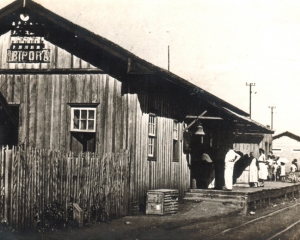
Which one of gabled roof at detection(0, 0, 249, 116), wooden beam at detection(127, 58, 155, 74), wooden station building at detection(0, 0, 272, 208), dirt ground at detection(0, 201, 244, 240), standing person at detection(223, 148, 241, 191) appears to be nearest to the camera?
dirt ground at detection(0, 201, 244, 240)

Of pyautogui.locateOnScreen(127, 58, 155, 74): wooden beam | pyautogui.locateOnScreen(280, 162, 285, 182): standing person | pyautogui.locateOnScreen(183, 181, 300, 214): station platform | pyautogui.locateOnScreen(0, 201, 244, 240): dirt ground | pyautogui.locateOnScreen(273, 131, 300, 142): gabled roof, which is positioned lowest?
pyautogui.locateOnScreen(0, 201, 244, 240): dirt ground

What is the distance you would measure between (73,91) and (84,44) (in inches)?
54.4

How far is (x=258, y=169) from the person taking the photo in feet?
84.0

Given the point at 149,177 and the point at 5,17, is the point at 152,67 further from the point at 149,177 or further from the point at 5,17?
the point at 5,17

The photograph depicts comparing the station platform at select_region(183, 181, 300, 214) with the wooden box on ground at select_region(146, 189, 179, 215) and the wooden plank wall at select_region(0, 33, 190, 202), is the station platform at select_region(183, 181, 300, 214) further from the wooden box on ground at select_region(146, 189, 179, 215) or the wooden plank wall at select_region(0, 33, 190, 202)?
the wooden box on ground at select_region(146, 189, 179, 215)

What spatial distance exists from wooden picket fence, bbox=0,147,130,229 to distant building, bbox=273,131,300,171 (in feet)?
188

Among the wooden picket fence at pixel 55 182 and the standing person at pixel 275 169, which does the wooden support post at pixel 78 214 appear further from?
the standing person at pixel 275 169

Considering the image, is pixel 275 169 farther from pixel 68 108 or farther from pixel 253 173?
pixel 68 108

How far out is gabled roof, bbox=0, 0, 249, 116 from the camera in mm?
14984

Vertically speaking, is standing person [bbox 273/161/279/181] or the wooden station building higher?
the wooden station building

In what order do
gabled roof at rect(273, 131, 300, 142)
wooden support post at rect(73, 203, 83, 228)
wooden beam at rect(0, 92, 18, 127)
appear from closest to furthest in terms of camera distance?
wooden support post at rect(73, 203, 83, 228)
wooden beam at rect(0, 92, 18, 127)
gabled roof at rect(273, 131, 300, 142)

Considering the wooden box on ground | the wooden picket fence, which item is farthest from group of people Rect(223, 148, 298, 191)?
the wooden picket fence

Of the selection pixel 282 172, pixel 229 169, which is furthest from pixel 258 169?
pixel 282 172

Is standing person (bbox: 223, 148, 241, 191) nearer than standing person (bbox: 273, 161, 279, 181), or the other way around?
standing person (bbox: 223, 148, 241, 191)
